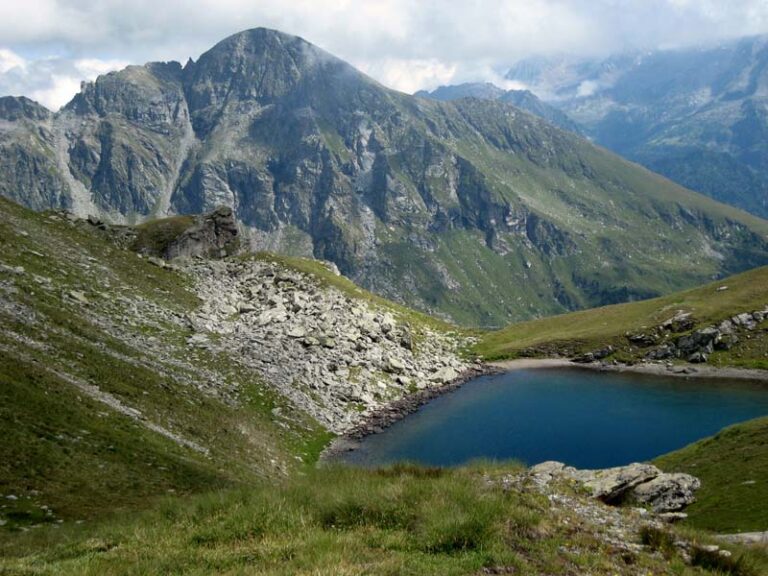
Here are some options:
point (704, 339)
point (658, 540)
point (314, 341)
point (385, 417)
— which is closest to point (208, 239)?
point (314, 341)

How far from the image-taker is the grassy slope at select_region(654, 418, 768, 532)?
27.9 meters

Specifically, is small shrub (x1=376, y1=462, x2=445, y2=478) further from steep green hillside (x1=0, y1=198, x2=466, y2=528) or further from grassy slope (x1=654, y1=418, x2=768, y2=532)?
grassy slope (x1=654, y1=418, x2=768, y2=532)

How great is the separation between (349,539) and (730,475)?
105 ft

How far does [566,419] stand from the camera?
4168 inches

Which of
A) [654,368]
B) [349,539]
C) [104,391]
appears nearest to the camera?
[349,539]

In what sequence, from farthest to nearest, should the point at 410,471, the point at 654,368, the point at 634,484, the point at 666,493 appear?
the point at 654,368 → the point at 666,493 → the point at 634,484 → the point at 410,471

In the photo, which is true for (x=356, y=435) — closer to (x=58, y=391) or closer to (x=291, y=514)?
(x=58, y=391)

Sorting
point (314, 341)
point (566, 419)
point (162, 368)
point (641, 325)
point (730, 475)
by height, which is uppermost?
point (641, 325)

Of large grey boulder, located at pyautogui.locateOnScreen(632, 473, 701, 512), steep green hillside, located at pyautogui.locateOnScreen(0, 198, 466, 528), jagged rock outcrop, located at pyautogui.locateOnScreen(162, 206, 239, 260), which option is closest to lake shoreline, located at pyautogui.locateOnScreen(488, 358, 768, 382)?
steep green hillside, located at pyautogui.locateOnScreen(0, 198, 466, 528)

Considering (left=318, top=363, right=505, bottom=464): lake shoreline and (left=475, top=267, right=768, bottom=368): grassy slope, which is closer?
(left=318, top=363, right=505, bottom=464): lake shoreline

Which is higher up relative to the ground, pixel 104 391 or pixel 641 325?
pixel 641 325

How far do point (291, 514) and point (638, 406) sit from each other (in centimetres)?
11300

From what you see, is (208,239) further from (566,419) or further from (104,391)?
(104,391)

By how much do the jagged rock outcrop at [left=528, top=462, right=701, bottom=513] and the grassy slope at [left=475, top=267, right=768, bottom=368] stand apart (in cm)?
12582
